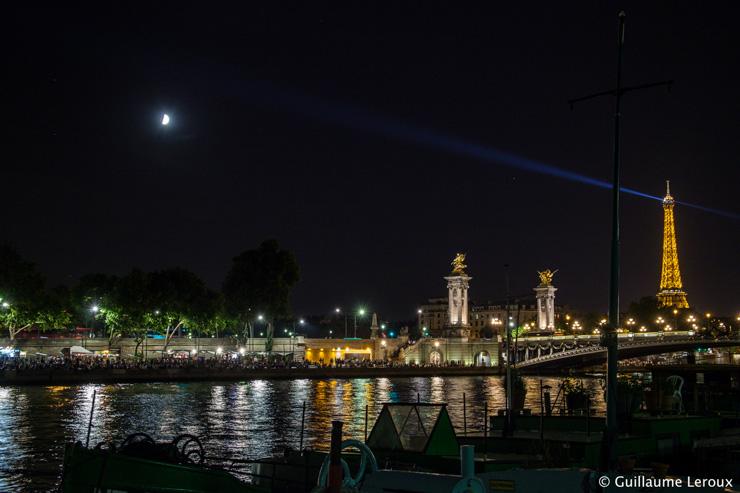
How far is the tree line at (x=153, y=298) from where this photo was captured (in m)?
91.6

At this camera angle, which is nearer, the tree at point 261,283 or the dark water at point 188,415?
the dark water at point 188,415

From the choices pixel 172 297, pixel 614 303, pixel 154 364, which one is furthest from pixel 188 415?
pixel 172 297

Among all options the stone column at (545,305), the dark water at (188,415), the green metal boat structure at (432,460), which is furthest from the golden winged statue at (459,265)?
the green metal boat structure at (432,460)

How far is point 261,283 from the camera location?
4414 inches

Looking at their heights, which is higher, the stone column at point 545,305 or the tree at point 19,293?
the stone column at point 545,305

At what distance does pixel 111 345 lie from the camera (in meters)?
102

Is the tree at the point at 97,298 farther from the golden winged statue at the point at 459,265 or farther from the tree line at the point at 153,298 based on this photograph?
the golden winged statue at the point at 459,265

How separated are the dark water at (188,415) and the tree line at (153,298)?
25565 millimetres

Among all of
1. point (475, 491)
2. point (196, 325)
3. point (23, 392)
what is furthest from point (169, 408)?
point (196, 325)

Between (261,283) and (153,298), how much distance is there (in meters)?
17.2

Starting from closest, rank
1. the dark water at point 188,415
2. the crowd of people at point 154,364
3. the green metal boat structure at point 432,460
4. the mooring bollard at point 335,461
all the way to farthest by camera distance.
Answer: the mooring bollard at point 335,461, the green metal boat structure at point 432,460, the dark water at point 188,415, the crowd of people at point 154,364

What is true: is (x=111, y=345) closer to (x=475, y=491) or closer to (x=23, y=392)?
(x=23, y=392)

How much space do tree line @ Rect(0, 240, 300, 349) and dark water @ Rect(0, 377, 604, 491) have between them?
83.9 feet
